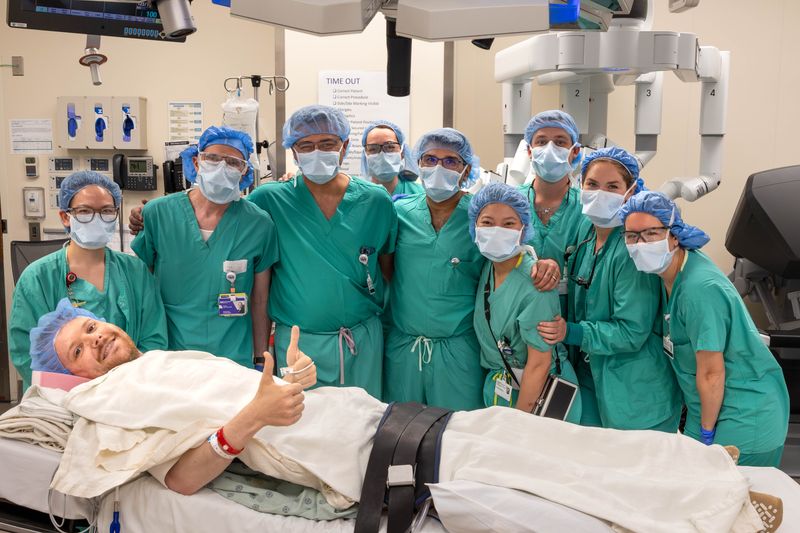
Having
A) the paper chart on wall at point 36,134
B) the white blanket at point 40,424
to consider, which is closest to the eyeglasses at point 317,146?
the white blanket at point 40,424

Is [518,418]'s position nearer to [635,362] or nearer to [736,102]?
[635,362]

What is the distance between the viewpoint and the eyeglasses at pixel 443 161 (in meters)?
2.36

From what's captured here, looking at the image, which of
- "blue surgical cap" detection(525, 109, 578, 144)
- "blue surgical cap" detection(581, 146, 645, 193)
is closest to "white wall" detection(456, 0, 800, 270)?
"blue surgical cap" detection(525, 109, 578, 144)

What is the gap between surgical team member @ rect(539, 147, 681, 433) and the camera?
218cm

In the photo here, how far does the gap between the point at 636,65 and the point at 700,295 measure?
3.33ft

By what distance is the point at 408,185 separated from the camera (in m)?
3.05

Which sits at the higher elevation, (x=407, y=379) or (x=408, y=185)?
(x=408, y=185)

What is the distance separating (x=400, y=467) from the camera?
1.52 metres

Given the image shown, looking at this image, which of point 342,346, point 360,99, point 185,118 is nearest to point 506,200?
point 342,346

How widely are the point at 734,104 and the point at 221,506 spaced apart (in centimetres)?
377

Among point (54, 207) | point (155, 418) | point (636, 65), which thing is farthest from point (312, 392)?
point (54, 207)

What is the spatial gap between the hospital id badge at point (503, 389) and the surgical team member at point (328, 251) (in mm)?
436

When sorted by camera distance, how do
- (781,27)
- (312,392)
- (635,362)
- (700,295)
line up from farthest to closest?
(781,27) < (635,362) < (700,295) < (312,392)

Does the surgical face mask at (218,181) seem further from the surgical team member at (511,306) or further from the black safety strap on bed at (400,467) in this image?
the black safety strap on bed at (400,467)
